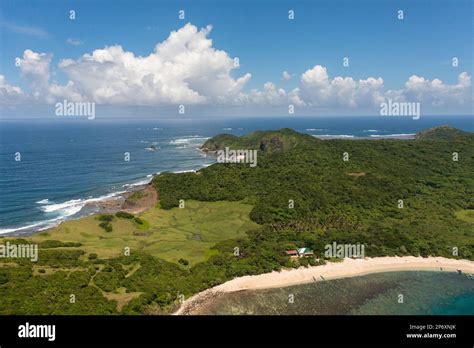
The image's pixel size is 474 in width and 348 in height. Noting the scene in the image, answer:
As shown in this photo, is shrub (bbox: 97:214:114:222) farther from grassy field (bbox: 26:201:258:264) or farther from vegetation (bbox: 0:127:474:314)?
grassy field (bbox: 26:201:258:264)

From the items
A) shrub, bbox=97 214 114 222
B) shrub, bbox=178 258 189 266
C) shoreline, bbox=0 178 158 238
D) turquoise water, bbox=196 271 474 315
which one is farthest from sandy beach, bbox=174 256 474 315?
shoreline, bbox=0 178 158 238

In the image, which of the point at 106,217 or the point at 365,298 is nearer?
the point at 365,298

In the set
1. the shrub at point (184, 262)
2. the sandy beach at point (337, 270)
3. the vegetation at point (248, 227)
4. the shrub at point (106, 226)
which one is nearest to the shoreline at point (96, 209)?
the vegetation at point (248, 227)

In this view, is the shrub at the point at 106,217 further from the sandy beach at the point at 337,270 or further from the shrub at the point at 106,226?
the sandy beach at the point at 337,270

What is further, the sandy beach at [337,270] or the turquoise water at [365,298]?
the sandy beach at [337,270]

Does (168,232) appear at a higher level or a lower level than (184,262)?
higher

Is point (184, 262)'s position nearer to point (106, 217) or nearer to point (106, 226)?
point (106, 226)

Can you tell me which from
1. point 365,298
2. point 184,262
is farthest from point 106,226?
point 365,298
